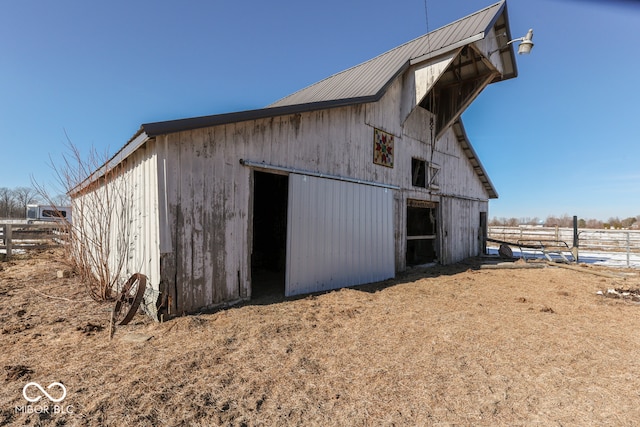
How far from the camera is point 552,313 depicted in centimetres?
533

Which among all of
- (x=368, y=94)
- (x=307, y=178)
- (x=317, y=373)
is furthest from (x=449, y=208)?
(x=317, y=373)

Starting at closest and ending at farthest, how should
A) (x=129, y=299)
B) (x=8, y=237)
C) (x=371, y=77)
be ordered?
(x=129, y=299) < (x=371, y=77) < (x=8, y=237)

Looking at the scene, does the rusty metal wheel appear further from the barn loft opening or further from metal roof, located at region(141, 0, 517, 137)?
the barn loft opening

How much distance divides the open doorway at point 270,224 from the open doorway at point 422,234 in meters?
5.16

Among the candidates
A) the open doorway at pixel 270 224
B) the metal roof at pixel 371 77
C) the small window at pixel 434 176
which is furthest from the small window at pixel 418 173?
the open doorway at pixel 270 224

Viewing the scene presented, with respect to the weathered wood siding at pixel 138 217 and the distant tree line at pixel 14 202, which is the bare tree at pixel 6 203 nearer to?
the distant tree line at pixel 14 202

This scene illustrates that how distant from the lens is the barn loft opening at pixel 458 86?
955 centimetres

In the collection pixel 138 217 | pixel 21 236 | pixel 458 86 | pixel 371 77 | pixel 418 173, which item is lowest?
pixel 21 236

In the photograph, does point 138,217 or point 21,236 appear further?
point 21,236

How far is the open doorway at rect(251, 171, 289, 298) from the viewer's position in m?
9.99

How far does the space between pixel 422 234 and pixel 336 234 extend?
6869mm

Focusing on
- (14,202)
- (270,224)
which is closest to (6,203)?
(14,202)

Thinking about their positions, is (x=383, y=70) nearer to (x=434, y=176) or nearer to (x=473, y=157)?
(x=434, y=176)

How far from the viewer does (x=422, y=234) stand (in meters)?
12.8
